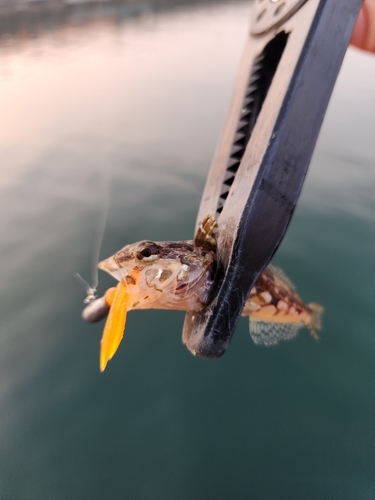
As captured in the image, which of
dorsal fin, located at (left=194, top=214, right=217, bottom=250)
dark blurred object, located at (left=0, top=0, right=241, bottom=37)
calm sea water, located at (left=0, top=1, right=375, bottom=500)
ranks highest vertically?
dark blurred object, located at (left=0, top=0, right=241, bottom=37)

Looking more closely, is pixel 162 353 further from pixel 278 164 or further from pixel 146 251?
pixel 278 164

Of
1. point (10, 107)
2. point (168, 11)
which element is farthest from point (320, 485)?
point (168, 11)

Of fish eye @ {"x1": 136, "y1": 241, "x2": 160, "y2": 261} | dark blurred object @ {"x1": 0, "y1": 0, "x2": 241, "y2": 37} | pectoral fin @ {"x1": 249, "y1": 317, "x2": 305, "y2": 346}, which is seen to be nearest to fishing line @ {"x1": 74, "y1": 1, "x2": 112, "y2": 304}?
pectoral fin @ {"x1": 249, "y1": 317, "x2": 305, "y2": 346}

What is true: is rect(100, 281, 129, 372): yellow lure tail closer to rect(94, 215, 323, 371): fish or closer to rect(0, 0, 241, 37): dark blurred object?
rect(94, 215, 323, 371): fish

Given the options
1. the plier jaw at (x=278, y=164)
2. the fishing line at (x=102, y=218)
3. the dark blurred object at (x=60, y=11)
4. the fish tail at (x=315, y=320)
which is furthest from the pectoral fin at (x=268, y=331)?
the dark blurred object at (x=60, y=11)

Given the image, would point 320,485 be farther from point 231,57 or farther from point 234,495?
point 231,57

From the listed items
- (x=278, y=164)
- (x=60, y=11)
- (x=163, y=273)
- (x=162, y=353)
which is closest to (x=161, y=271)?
(x=163, y=273)
